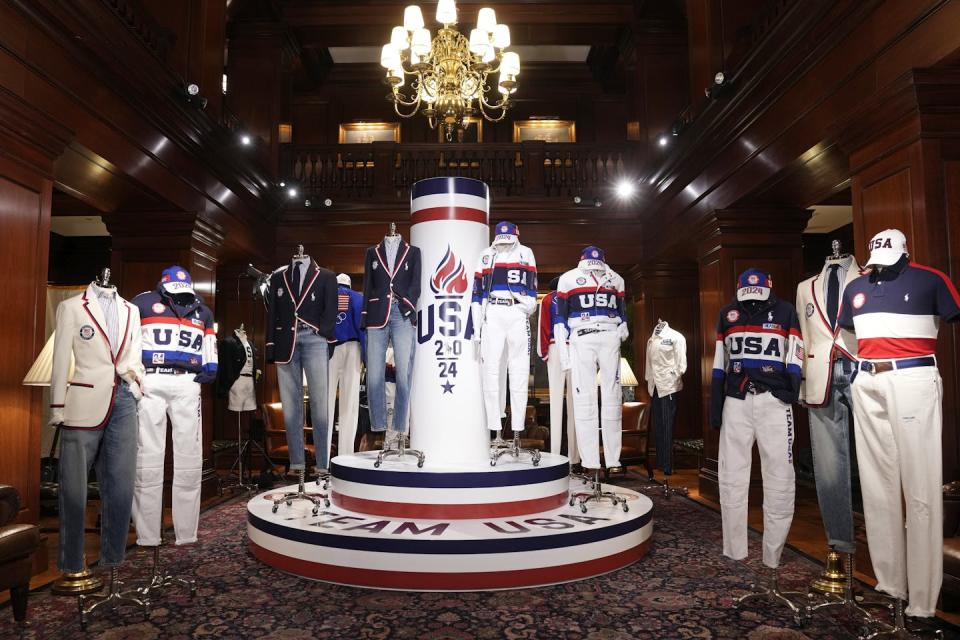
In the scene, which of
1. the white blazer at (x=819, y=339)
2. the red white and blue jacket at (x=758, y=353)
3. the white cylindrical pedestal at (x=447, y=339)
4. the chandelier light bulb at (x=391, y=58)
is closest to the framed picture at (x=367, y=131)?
the chandelier light bulb at (x=391, y=58)

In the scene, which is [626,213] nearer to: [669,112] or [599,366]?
[669,112]

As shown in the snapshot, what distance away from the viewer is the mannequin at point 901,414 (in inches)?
113

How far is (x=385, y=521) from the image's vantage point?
4258mm

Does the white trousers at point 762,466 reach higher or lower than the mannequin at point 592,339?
lower

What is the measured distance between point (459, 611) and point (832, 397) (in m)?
2.23

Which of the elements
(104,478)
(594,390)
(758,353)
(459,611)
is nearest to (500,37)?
(594,390)

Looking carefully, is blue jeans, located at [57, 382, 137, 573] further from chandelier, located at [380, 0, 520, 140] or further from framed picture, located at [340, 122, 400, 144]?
framed picture, located at [340, 122, 400, 144]

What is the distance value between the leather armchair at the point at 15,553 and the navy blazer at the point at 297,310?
191 centimetres

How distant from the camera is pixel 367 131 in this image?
1206cm

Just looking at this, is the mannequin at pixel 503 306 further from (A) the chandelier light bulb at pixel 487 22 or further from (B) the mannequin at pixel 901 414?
(A) the chandelier light bulb at pixel 487 22

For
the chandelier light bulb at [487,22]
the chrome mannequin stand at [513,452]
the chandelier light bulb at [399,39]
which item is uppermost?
the chandelier light bulb at [487,22]

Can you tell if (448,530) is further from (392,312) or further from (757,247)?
(757,247)

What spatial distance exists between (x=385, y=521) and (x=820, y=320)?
2.88 meters

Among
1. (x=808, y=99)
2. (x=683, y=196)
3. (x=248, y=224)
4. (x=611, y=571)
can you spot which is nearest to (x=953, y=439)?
(x=611, y=571)
